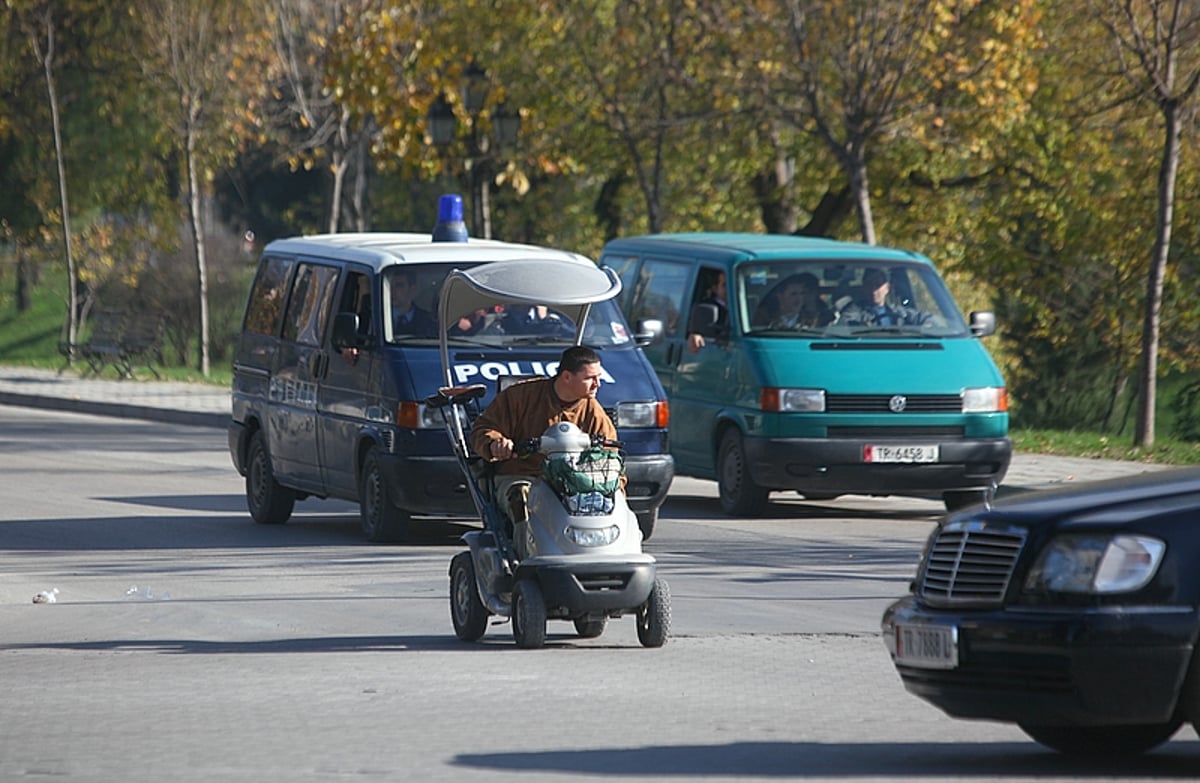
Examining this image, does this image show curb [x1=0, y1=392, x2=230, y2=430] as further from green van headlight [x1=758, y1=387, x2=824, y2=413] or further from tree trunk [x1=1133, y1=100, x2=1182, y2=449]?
green van headlight [x1=758, y1=387, x2=824, y2=413]

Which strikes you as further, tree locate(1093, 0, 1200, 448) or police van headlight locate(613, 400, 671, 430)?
tree locate(1093, 0, 1200, 448)

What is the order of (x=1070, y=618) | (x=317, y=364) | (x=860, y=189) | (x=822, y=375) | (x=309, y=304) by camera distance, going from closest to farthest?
(x=1070, y=618) → (x=317, y=364) → (x=309, y=304) → (x=822, y=375) → (x=860, y=189)

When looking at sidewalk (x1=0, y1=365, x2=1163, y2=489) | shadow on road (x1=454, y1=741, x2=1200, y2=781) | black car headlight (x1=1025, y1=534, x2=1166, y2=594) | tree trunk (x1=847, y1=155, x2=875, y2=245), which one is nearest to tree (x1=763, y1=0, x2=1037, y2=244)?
tree trunk (x1=847, y1=155, x2=875, y2=245)

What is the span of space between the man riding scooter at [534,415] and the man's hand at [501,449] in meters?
0.09

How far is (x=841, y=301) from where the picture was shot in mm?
16406

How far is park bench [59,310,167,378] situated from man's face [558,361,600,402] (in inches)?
916

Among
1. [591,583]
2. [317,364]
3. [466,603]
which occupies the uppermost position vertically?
[317,364]

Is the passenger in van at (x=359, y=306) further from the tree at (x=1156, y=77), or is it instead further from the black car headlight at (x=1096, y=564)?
the tree at (x=1156, y=77)

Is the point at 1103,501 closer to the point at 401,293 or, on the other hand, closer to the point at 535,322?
the point at 535,322

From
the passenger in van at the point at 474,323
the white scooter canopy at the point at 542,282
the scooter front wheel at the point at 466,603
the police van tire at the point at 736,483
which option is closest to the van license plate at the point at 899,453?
the police van tire at the point at 736,483

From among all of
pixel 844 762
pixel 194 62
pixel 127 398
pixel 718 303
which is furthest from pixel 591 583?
pixel 194 62

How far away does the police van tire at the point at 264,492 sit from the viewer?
50.7ft

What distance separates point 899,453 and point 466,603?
19.2 ft

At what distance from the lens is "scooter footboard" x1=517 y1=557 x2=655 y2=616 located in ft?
32.2
